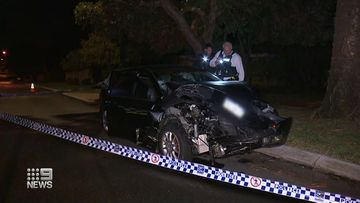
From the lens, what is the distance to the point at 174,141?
7.43m

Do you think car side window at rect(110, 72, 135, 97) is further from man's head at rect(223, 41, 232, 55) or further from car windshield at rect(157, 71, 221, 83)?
man's head at rect(223, 41, 232, 55)

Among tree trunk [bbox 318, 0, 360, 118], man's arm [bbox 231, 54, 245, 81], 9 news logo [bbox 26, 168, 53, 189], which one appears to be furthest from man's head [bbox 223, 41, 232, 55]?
9 news logo [bbox 26, 168, 53, 189]

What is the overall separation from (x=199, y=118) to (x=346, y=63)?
468 cm

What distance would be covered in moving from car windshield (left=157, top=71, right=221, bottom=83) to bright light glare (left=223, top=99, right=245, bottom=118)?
1485 mm

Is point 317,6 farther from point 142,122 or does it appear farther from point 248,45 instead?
point 142,122

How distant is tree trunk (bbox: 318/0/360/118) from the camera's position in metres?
10.2

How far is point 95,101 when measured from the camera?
19500mm

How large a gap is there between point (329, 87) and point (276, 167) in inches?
161

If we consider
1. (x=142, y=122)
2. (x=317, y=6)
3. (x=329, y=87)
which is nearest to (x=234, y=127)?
(x=142, y=122)

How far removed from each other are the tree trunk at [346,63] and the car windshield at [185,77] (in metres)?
3.17

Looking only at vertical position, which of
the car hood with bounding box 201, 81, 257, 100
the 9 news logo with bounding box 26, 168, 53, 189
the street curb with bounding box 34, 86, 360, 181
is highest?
the car hood with bounding box 201, 81, 257, 100

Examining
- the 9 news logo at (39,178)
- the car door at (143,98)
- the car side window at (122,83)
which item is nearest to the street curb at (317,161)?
the car door at (143,98)

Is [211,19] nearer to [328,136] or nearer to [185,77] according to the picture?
[185,77]

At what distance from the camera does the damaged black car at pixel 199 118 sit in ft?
23.0
